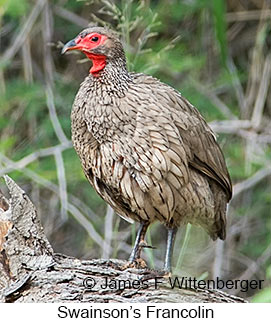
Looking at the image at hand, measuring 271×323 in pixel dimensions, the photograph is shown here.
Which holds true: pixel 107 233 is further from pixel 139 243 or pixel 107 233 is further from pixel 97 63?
pixel 97 63

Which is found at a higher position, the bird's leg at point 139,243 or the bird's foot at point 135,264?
the bird's leg at point 139,243

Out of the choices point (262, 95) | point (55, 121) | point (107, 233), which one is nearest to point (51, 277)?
point (107, 233)

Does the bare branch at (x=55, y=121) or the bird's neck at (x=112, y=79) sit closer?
the bird's neck at (x=112, y=79)

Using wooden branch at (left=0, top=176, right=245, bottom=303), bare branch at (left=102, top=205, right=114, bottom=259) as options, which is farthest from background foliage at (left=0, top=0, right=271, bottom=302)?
wooden branch at (left=0, top=176, right=245, bottom=303)

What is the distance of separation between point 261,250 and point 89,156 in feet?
12.2

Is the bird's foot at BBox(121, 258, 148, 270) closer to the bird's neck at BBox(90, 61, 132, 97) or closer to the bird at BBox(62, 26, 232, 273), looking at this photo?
the bird at BBox(62, 26, 232, 273)

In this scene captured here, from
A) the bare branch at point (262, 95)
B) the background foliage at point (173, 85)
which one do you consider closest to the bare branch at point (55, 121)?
the background foliage at point (173, 85)

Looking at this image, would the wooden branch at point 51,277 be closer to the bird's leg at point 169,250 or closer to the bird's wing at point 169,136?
the bird's leg at point 169,250

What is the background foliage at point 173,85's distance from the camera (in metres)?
7.50

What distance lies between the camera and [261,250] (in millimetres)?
8227

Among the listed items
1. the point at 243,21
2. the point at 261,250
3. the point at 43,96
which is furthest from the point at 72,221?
the point at 243,21

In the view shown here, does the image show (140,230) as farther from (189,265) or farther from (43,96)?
(43,96)
